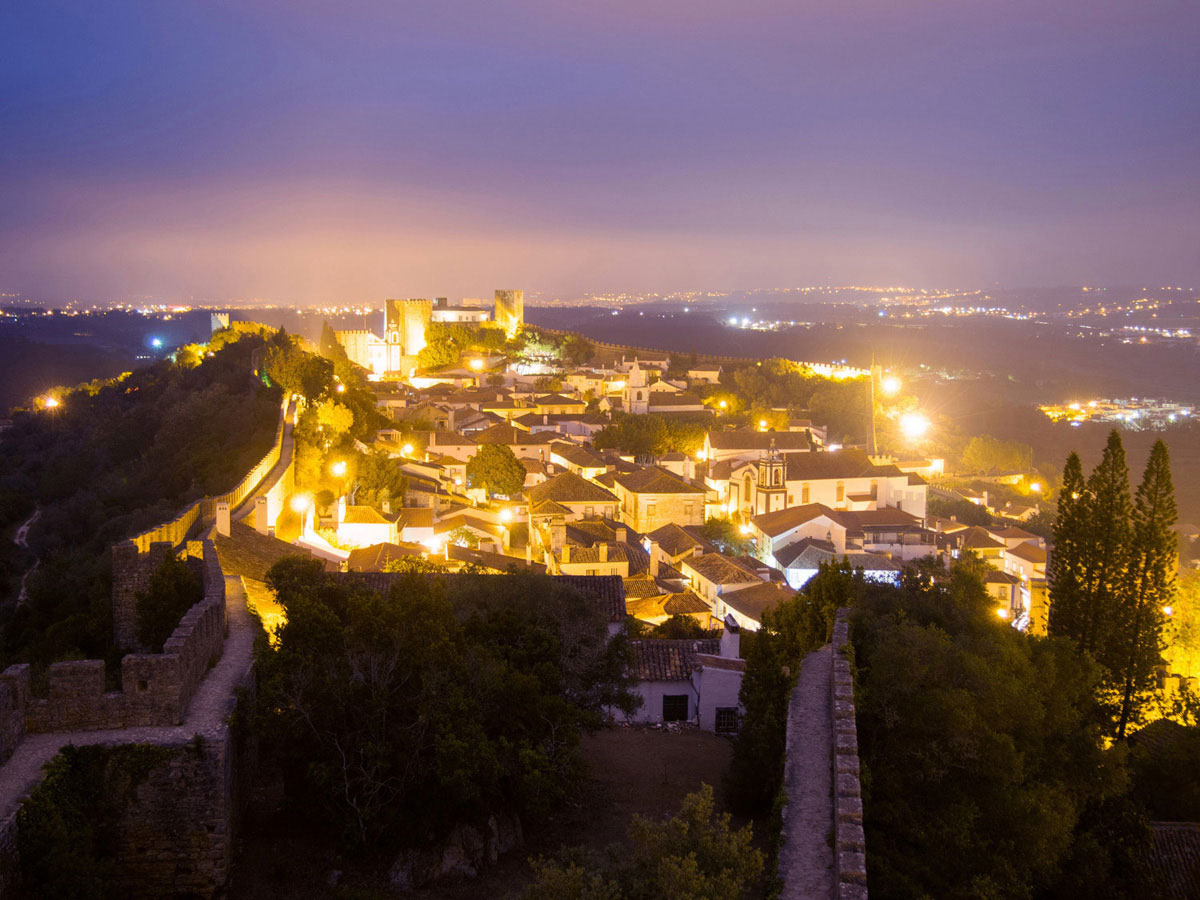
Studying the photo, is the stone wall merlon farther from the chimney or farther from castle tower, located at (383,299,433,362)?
castle tower, located at (383,299,433,362)

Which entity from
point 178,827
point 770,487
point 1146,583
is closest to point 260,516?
point 178,827

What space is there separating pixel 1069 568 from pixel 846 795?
10.8m

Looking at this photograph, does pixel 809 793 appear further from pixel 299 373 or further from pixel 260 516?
pixel 299 373

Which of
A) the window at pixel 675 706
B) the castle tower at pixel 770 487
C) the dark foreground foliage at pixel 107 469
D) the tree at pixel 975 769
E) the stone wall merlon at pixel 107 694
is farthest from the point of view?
the castle tower at pixel 770 487

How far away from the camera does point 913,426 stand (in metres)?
53.1

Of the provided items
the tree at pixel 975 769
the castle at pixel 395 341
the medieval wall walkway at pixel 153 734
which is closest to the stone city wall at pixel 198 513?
the medieval wall walkway at pixel 153 734

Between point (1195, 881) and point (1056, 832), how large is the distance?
3114 millimetres

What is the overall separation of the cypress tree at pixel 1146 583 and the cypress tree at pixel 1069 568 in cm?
61

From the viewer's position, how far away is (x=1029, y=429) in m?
63.3

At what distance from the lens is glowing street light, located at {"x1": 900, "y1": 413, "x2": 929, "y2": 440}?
5217 cm

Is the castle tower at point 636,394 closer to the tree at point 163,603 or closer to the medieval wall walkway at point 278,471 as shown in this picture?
the medieval wall walkway at point 278,471

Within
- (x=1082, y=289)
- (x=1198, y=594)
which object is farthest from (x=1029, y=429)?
(x=1082, y=289)

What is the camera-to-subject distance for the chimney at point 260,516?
15930 millimetres

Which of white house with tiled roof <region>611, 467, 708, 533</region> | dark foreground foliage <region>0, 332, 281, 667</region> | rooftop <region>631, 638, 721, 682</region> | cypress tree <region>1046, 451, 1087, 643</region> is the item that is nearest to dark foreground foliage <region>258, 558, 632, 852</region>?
dark foreground foliage <region>0, 332, 281, 667</region>
